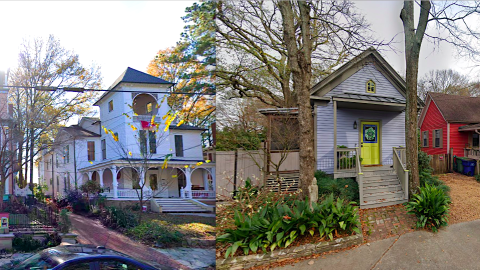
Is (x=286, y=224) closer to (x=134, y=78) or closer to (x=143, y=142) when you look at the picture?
(x=143, y=142)

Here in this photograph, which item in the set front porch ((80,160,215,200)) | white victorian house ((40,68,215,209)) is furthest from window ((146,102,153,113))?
front porch ((80,160,215,200))

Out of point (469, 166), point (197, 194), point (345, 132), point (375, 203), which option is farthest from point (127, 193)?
point (469, 166)

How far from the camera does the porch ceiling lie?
3967 mm

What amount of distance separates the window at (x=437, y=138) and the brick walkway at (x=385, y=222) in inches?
31.8

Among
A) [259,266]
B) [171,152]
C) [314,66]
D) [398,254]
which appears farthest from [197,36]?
[398,254]

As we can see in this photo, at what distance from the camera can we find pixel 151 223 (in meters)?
2.83

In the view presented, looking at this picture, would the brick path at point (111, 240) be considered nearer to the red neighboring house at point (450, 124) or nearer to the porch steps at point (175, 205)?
the porch steps at point (175, 205)

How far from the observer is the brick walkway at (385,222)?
12.0 ft

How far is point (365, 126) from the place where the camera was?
402 cm

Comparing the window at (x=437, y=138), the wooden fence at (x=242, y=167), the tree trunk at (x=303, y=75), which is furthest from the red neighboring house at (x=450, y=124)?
the wooden fence at (x=242, y=167)

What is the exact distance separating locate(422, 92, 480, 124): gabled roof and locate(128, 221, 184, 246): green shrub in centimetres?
316

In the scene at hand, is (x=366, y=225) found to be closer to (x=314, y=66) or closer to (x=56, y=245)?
(x=314, y=66)

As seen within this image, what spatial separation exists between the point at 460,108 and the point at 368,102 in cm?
96

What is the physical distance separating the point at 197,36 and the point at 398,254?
3.05 m
